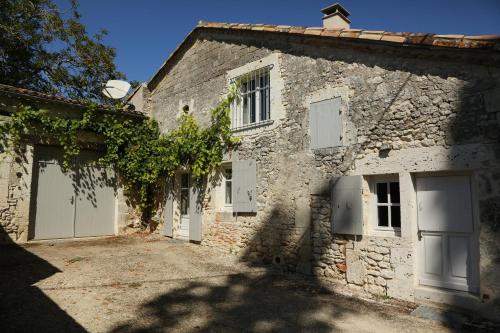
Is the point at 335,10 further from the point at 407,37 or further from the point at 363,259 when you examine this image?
the point at 363,259

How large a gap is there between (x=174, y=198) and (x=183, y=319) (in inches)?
224

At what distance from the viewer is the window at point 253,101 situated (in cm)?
753

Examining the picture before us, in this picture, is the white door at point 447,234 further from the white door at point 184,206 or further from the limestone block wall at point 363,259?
the white door at point 184,206

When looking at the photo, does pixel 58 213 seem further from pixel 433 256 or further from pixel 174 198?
pixel 433 256

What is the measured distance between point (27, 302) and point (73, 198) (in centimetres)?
502

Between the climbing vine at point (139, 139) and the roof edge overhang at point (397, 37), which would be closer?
the roof edge overhang at point (397, 37)

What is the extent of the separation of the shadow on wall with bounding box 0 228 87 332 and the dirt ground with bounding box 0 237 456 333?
11 millimetres

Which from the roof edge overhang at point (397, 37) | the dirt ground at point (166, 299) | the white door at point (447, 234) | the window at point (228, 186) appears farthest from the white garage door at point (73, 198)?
the white door at point (447, 234)

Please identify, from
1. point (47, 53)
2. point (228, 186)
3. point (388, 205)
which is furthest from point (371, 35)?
point (47, 53)

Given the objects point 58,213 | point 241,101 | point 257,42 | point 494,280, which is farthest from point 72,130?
point 494,280

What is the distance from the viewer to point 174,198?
9594 mm

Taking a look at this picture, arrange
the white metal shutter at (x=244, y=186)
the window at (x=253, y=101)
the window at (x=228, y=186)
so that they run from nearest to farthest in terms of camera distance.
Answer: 1. the white metal shutter at (x=244, y=186)
2. the window at (x=253, y=101)
3. the window at (x=228, y=186)

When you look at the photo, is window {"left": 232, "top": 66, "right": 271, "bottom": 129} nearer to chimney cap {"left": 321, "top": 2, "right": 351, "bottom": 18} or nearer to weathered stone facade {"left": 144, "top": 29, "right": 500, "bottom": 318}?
weathered stone facade {"left": 144, "top": 29, "right": 500, "bottom": 318}

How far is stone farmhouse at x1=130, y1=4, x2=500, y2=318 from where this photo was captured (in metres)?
4.37
